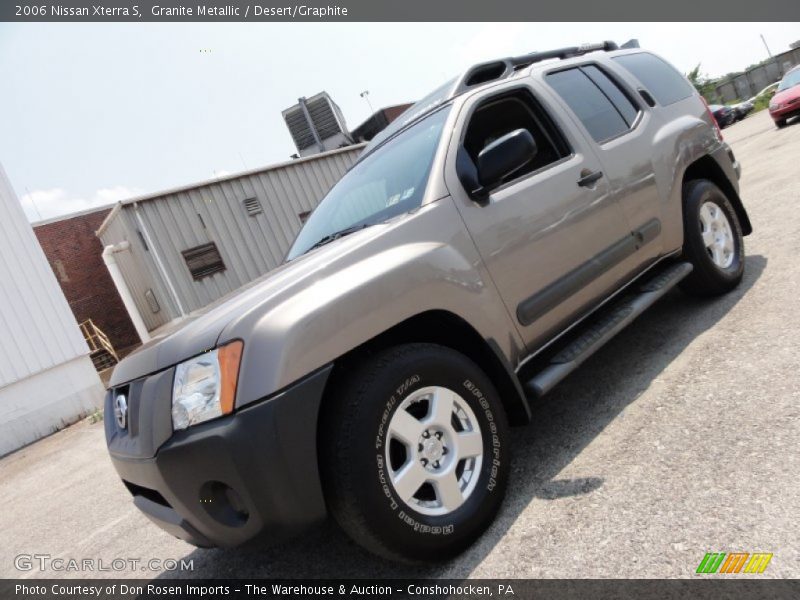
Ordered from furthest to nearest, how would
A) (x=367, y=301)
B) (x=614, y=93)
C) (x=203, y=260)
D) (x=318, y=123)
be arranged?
(x=318, y=123), (x=203, y=260), (x=614, y=93), (x=367, y=301)

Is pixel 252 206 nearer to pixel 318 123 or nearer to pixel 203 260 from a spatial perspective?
pixel 203 260

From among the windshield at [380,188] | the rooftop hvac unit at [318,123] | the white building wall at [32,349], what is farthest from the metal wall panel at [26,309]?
the rooftop hvac unit at [318,123]

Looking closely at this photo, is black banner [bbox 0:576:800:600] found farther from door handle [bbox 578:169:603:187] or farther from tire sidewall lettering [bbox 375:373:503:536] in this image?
door handle [bbox 578:169:603:187]

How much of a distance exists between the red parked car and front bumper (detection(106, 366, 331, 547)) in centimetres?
1672

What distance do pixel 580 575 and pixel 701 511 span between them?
0.50m

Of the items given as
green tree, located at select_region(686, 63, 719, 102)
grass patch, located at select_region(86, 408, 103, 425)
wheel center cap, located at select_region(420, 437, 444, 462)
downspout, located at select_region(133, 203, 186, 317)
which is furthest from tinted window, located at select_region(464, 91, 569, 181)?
green tree, located at select_region(686, 63, 719, 102)

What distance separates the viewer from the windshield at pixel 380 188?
257 cm

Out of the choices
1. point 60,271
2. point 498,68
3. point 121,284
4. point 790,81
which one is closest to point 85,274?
point 60,271

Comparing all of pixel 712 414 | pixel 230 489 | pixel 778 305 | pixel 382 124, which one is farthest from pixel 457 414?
pixel 382 124

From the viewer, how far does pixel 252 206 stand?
13234mm

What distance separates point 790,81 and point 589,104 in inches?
636

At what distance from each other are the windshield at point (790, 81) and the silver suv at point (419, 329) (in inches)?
601

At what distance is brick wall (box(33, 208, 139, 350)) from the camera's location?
61.1ft

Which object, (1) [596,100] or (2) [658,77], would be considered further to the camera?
(2) [658,77]
